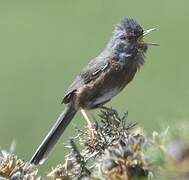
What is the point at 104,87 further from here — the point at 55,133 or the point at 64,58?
the point at 64,58

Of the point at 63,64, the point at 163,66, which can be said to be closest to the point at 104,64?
the point at 163,66

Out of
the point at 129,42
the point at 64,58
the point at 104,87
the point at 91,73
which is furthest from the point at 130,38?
the point at 64,58

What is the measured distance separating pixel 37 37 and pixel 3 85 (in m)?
2.54

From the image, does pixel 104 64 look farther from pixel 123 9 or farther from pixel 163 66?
pixel 123 9

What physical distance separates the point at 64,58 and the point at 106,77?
9.11 m

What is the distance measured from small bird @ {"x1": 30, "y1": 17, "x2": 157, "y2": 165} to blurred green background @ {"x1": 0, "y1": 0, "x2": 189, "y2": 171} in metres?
3.69

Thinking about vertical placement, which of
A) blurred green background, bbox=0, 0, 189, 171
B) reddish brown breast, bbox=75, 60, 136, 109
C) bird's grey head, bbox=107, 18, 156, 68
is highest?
bird's grey head, bbox=107, 18, 156, 68

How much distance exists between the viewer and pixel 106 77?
17.5 ft

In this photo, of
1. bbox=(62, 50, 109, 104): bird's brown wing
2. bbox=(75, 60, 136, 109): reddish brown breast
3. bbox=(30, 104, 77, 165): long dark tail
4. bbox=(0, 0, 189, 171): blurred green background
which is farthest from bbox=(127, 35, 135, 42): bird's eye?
bbox=(0, 0, 189, 171): blurred green background

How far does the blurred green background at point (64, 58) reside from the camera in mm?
10867

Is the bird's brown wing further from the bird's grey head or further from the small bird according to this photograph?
the bird's grey head

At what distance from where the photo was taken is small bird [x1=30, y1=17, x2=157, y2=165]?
5.02 m

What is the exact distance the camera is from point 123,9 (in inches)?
623

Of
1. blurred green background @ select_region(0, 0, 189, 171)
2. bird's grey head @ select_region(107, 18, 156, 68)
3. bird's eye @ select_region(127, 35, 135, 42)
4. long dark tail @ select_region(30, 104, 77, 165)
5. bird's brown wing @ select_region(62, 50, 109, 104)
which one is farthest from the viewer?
blurred green background @ select_region(0, 0, 189, 171)
